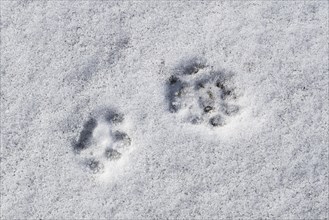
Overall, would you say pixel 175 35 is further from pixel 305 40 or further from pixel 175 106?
pixel 305 40

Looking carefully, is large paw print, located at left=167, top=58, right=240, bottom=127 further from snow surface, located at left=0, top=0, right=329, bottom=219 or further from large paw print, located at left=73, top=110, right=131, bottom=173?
large paw print, located at left=73, top=110, right=131, bottom=173

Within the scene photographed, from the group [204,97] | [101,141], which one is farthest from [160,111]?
[101,141]

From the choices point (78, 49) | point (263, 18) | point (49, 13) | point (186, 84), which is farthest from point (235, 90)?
point (49, 13)

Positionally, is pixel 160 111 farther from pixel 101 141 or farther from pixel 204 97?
pixel 101 141

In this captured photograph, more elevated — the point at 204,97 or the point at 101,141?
the point at 101,141

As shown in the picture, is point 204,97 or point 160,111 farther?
point 160,111
